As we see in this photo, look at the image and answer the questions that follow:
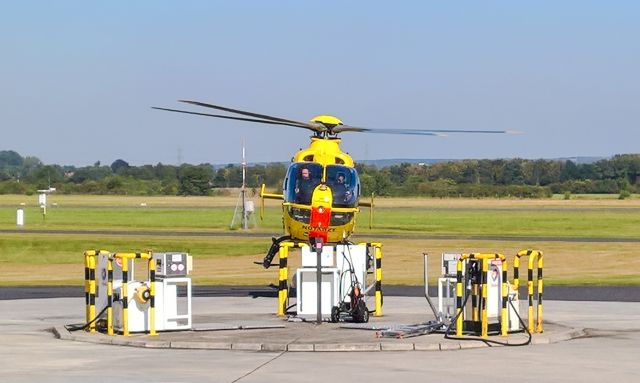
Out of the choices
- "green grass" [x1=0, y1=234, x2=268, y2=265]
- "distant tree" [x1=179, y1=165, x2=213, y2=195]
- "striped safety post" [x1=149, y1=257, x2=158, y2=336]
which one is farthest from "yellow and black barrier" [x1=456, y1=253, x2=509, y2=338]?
"distant tree" [x1=179, y1=165, x2=213, y2=195]

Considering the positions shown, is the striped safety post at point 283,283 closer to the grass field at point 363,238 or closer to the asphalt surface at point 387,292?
the asphalt surface at point 387,292

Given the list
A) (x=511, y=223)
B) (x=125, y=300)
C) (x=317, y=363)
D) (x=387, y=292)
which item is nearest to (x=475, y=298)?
(x=317, y=363)

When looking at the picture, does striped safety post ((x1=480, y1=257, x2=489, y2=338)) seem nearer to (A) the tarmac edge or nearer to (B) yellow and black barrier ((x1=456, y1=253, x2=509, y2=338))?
(B) yellow and black barrier ((x1=456, y1=253, x2=509, y2=338))

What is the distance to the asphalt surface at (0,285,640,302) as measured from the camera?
3303cm

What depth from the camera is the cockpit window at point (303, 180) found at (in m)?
30.5

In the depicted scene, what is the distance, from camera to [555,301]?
3142cm

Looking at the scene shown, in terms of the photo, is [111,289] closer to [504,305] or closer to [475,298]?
[475,298]

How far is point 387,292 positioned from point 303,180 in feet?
19.3

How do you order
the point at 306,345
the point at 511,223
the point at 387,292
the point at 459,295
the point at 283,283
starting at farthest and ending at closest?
the point at 511,223
the point at 387,292
the point at 283,283
the point at 459,295
the point at 306,345

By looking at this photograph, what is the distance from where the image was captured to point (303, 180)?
3062 cm

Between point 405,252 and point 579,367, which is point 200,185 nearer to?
point 405,252

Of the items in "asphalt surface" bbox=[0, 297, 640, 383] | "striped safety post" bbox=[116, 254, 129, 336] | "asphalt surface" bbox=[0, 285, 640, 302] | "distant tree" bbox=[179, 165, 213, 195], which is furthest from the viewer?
"distant tree" bbox=[179, 165, 213, 195]

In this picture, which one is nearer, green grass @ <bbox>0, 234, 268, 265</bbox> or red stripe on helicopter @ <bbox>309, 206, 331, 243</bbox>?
red stripe on helicopter @ <bbox>309, 206, 331, 243</bbox>

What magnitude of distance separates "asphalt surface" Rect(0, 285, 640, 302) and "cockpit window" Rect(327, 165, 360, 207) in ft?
13.8
